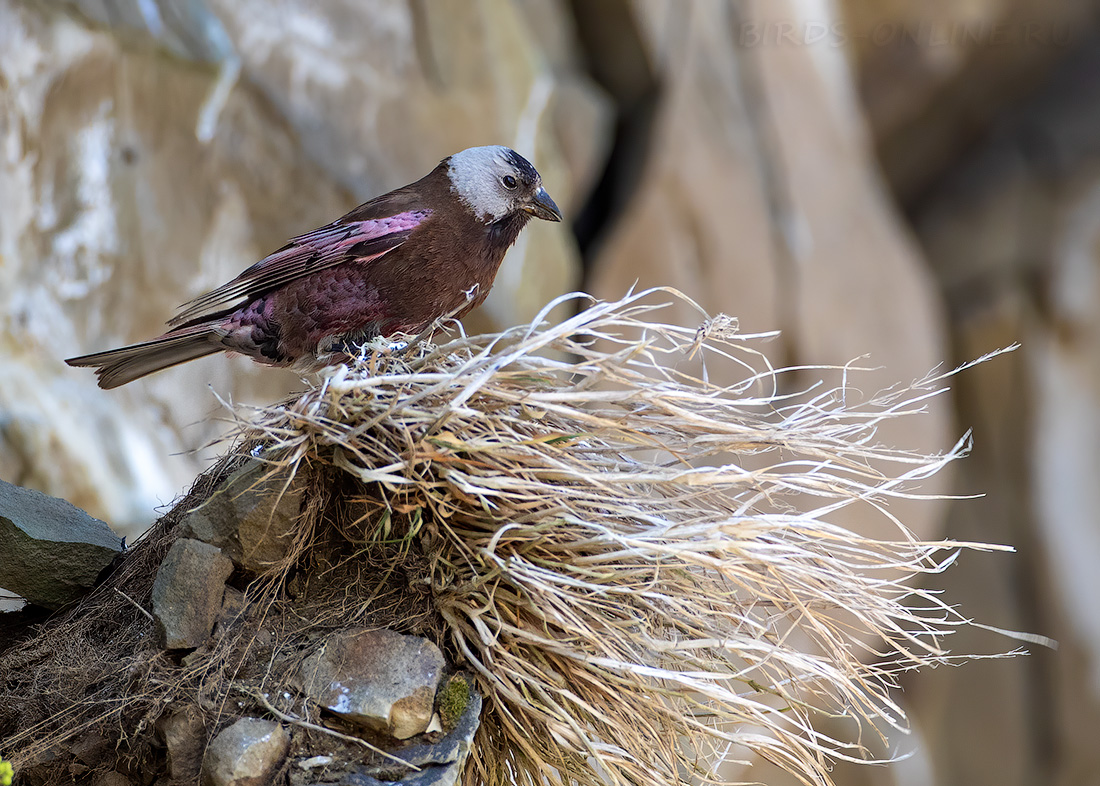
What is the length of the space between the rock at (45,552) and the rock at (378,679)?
458mm

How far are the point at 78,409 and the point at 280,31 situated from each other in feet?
Answer: 4.00

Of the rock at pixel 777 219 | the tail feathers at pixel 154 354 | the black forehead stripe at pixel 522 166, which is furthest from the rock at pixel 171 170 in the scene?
the black forehead stripe at pixel 522 166

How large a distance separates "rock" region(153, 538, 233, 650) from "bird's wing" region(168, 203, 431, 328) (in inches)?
16.0

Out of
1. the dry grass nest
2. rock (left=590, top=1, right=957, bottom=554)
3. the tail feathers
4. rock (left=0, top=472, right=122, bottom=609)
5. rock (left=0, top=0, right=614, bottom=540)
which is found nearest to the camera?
the dry grass nest

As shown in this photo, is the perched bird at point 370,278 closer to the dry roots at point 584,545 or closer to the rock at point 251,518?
the dry roots at point 584,545

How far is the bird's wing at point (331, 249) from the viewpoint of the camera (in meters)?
1.33

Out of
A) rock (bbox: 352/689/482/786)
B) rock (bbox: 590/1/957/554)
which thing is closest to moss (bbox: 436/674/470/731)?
rock (bbox: 352/689/482/786)

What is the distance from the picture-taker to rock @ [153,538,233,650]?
1.05m

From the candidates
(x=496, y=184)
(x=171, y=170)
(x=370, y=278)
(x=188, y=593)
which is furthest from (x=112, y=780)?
(x=171, y=170)

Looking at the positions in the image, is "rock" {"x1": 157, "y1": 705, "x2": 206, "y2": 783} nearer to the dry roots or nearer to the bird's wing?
the dry roots

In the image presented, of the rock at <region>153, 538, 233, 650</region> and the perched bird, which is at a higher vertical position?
the perched bird

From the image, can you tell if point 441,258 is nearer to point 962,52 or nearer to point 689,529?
point 689,529

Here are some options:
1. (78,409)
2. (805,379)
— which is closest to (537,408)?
(78,409)

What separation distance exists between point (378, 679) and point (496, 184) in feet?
2.49
